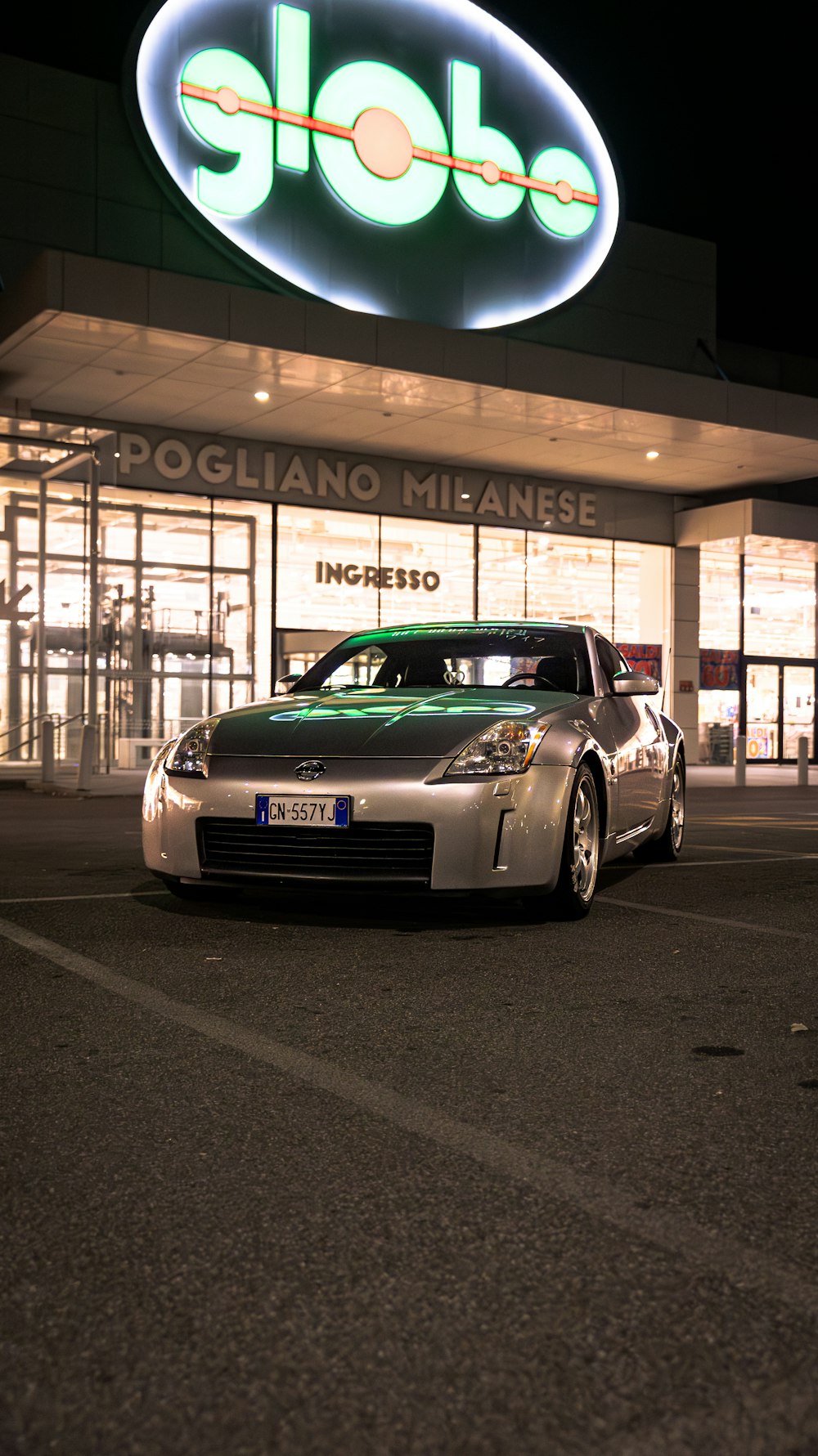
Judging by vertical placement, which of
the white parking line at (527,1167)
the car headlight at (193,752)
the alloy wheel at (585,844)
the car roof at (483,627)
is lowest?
the white parking line at (527,1167)

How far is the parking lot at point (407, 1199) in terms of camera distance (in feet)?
6.42

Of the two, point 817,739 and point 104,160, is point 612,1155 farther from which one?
point 817,739

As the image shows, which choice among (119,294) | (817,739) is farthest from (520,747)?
(817,739)

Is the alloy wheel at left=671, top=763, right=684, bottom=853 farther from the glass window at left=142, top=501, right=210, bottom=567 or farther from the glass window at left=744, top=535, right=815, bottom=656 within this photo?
the glass window at left=744, top=535, right=815, bottom=656

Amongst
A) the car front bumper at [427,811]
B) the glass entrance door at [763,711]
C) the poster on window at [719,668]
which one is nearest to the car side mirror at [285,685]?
the car front bumper at [427,811]

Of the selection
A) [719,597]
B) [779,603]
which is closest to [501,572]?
[719,597]

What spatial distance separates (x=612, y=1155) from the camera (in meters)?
3.04

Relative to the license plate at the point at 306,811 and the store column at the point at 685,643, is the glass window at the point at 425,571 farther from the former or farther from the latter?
the license plate at the point at 306,811

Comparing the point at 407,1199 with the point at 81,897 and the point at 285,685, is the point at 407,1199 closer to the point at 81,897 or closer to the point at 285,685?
the point at 81,897

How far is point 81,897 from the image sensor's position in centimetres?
712

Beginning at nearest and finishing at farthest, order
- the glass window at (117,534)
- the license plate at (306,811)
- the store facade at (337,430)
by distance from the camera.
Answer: the license plate at (306,811)
the store facade at (337,430)
the glass window at (117,534)

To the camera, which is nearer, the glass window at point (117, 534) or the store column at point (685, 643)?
the glass window at point (117, 534)

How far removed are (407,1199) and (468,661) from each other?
4944 mm

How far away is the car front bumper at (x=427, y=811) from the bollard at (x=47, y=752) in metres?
12.9
